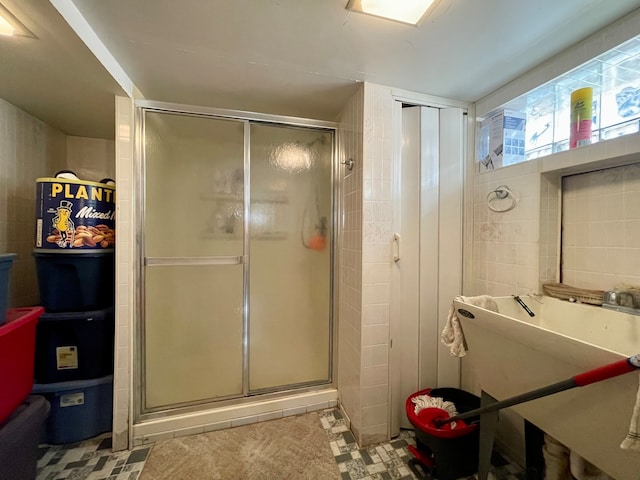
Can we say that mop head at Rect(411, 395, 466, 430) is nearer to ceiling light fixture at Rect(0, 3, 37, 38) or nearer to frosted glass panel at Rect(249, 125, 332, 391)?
frosted glass panel at Rect(249, 125, 332, 391)

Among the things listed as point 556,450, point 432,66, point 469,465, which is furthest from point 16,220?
point 556,450

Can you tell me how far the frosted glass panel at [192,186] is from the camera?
160 centimetres

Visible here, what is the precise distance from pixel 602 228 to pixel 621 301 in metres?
0.33

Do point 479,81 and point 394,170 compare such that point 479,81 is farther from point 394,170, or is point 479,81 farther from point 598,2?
point 394,170

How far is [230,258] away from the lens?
1725 millimetres

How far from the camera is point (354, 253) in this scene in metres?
1.59

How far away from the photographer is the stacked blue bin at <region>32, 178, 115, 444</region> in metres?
1.37

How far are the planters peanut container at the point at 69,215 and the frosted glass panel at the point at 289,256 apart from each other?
853 millimetres

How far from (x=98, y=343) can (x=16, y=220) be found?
0.96m

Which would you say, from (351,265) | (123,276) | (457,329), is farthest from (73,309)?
(457,329)

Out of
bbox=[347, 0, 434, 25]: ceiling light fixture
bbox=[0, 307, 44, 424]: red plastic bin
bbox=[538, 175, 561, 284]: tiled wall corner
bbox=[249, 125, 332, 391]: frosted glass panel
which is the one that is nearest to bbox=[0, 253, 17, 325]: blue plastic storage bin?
bbox=[0, 307, 44, 424]: red plastic bin

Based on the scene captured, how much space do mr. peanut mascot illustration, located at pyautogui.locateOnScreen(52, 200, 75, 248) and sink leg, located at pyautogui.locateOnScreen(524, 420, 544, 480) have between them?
2431 mm

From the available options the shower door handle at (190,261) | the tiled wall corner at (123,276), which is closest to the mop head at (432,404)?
the shower door handle at (190,261)

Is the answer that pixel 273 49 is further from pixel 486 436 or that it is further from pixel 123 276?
pixel 486 436
